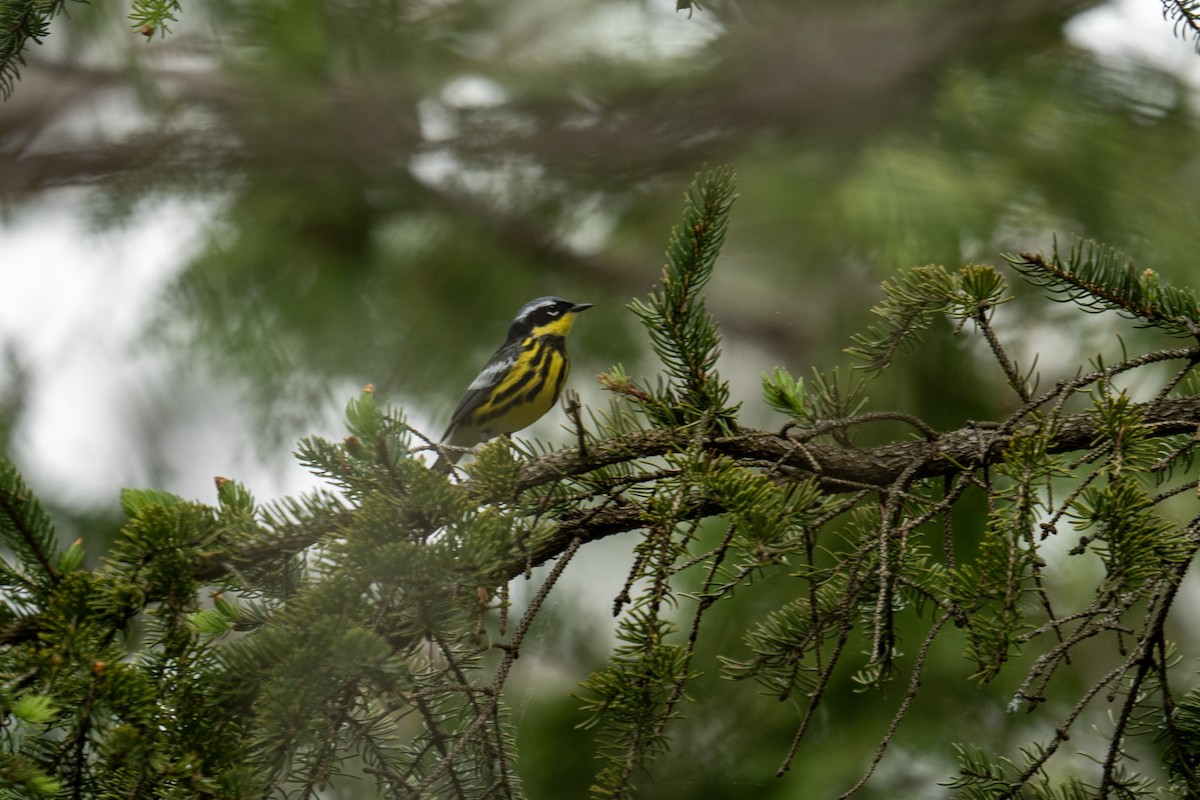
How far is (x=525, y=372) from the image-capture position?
3.83 metres

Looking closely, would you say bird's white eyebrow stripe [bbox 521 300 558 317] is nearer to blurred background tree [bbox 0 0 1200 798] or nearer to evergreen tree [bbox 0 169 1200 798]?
blurred background tree [bbox 0 0 1200 798]

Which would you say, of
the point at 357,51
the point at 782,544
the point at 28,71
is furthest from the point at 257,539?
the point at 28,71

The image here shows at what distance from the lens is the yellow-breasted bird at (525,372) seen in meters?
3.82

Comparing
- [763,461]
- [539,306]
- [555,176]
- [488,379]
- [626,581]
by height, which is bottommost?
[626,581]

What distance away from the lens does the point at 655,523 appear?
1.52m

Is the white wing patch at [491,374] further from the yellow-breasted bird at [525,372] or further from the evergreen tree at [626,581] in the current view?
the evergreen tree at [626,581]

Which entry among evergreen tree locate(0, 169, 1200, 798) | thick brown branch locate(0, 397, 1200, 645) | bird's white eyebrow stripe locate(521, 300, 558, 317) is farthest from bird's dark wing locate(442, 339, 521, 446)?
thick brown branch locate(0, 397, 1200, 645)

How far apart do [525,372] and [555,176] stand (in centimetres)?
94

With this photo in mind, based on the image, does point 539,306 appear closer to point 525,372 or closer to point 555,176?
point 525,372

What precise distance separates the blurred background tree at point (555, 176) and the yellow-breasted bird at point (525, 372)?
258mm

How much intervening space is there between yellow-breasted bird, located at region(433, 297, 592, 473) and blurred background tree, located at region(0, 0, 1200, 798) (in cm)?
26

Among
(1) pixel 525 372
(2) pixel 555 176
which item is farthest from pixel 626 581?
(2) pixel 555 176

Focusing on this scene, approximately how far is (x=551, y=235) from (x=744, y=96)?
945 millimetres

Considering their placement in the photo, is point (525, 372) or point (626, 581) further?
point (525, 372)
